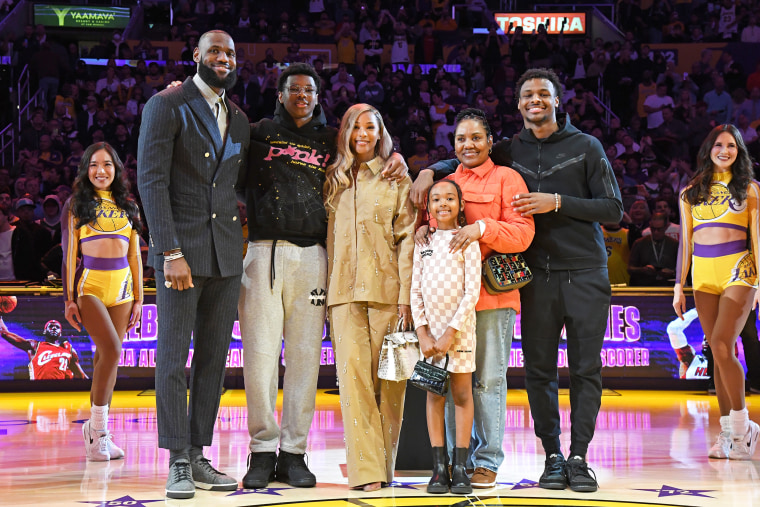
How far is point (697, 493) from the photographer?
177 inches

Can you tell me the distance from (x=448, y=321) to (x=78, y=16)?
15.2 metres

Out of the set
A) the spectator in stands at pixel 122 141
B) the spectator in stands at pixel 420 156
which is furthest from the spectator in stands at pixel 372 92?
the spectator in stands at pixel 122 141

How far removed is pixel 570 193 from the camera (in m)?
4.77

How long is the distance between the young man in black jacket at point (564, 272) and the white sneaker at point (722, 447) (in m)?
1.31

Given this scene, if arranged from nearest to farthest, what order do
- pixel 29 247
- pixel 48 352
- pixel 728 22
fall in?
pixel 48 352 < pixel 29 247 < pixel 728 22

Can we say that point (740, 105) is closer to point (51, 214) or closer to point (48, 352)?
point (51, 214)

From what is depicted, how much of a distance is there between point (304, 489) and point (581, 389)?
1.56 metres

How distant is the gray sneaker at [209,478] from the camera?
456 centimetres

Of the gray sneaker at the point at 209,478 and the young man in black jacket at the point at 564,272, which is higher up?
the young man in black jacket at the point at 564,272

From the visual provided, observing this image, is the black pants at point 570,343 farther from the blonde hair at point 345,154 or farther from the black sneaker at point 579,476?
the blonde hair at point 345,154

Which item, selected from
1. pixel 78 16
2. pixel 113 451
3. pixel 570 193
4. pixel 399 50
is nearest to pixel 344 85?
pixel 399 50

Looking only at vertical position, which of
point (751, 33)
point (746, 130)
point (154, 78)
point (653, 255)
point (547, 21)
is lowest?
point (653, 255)


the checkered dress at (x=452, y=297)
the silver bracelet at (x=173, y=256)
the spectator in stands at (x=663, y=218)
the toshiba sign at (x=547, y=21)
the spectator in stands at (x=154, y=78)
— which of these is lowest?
the checkered dress at (x=452, y=297)

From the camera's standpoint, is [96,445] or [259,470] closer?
[259,470]
